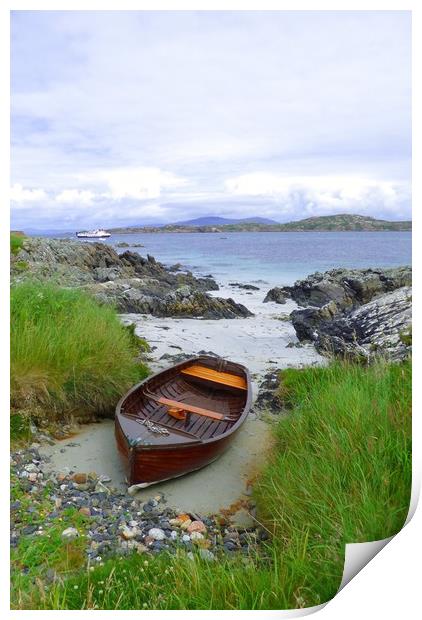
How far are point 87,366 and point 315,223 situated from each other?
1.39 metres

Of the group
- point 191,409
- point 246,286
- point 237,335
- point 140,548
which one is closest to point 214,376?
point 237,335

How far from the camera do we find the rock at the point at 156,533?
175 centimetres

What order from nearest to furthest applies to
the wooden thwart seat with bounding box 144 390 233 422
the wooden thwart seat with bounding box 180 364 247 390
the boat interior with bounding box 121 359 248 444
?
the boat interior with bounding box 121 359 248 444 < the wooden thwart seat with bounding box 144 390 233 422 < the wooden thwart seat with bounding box 180 364 247 390

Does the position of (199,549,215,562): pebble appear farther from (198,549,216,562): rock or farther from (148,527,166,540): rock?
(148,527,166,540): rock

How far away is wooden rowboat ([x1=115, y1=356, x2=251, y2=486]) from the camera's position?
7.63ft

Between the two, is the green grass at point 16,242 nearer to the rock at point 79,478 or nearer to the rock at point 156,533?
the rock at point 79,478

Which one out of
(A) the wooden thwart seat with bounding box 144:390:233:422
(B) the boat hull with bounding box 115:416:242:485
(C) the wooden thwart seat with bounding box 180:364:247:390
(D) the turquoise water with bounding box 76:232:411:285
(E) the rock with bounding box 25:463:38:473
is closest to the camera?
(E) the rock with bounding box 25:463:38:473

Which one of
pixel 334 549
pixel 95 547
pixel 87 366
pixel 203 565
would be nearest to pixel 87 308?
pixel 87 366

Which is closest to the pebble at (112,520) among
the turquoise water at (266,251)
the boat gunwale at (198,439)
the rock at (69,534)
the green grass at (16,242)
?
the rock at (69,534)

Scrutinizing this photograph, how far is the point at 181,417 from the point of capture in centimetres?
297

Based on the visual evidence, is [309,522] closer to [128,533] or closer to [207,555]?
[207,555]

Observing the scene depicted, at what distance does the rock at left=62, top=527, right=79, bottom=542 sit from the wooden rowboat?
57 centimetres

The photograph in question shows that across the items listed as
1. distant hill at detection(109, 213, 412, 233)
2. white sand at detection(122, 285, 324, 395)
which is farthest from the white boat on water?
white sand at detection(122, 285, 324, 395)

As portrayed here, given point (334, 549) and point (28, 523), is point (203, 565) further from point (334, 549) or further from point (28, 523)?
point (28, 523)
